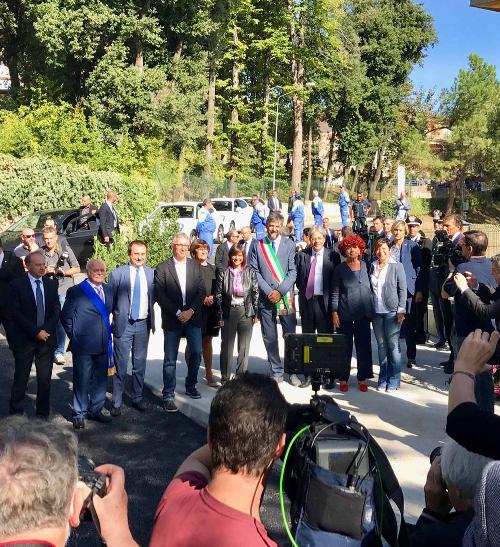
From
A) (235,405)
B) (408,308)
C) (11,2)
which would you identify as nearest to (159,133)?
(11,2)

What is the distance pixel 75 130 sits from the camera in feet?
91.1

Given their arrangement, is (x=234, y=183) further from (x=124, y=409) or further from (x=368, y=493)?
(x=368, y=493)

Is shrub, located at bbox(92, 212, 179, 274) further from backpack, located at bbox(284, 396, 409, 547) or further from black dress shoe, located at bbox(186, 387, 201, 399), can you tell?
backpack, located at bbox(284, 396, 409, 547)

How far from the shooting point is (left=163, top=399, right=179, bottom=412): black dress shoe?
7109mm

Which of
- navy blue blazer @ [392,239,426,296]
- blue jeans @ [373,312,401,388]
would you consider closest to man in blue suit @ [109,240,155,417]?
blue jeans @ [373,312,401,388]

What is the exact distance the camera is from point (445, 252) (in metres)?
7.93

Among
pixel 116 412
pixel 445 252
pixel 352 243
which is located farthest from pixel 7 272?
pixel 445 252

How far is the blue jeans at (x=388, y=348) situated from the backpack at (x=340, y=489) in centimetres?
531

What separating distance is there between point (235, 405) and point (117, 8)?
29.1 meters

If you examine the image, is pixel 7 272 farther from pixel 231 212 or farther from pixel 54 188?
pixel 231 212

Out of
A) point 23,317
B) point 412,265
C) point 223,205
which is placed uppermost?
point 223,205

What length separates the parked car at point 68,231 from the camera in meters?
16.1

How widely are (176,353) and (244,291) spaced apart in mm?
1073

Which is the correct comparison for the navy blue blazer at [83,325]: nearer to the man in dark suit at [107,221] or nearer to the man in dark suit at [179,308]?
the man in dark suit at [179,308]
